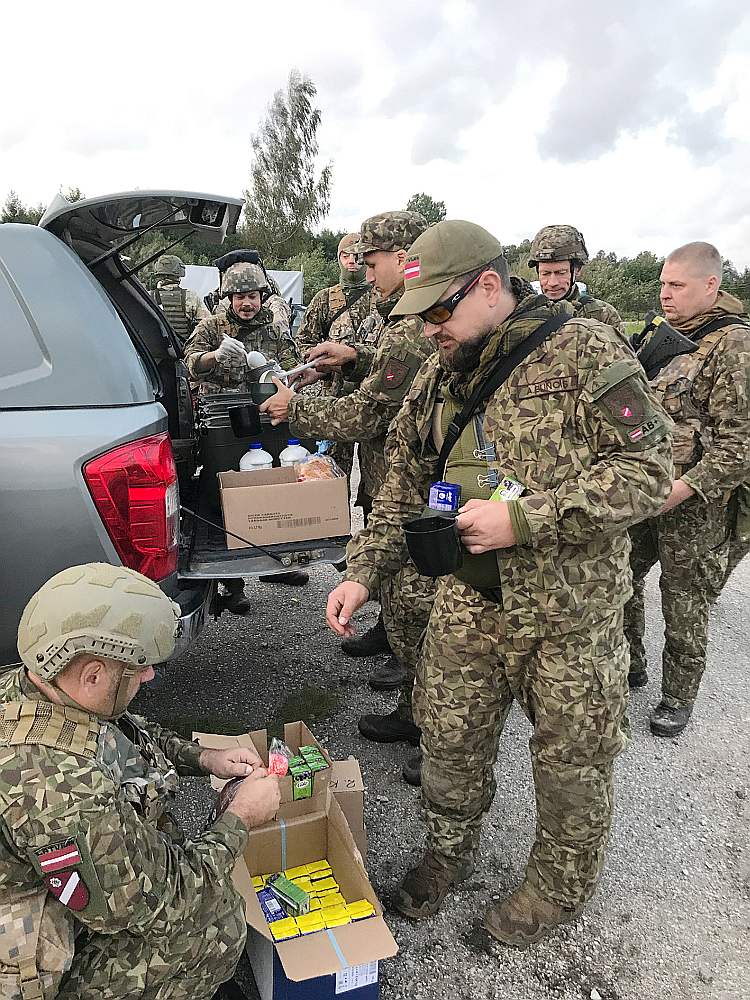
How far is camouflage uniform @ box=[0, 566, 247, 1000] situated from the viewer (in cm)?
132

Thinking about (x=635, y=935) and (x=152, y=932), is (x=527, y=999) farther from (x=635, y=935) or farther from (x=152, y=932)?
(x=152, y=932)

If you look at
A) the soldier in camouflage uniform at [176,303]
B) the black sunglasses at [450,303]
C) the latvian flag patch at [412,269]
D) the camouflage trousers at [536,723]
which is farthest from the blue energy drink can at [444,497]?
the soldier in camouflage uniform at [176,303]

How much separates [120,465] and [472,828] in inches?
60.5

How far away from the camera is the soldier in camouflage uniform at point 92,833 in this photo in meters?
1.32

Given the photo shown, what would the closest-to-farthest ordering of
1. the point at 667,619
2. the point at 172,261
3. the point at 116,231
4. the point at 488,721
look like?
the point at 488,721 → the point at 116,231 → the point at 667,619 → the point at 172,261

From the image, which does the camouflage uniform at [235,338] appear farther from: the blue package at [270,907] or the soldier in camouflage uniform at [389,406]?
the blue package at [270,907]

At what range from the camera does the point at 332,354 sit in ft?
11.9

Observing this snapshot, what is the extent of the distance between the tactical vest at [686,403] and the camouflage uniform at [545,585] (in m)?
1.45

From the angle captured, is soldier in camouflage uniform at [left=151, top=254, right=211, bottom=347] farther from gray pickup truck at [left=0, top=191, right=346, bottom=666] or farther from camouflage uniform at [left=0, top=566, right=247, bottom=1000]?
camouflage uniform at [left=0, top=566, right=247, bottom=1000]

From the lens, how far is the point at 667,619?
350cm

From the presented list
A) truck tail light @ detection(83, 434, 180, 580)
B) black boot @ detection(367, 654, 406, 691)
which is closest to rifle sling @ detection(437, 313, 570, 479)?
truck tail light @ detection(83, 434, 180, 580)

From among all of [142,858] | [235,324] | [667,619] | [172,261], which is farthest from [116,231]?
[172,261]

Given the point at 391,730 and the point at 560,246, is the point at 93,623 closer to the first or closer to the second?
the point at 391,730

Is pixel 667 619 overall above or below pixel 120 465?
below
